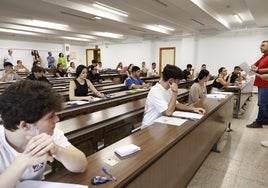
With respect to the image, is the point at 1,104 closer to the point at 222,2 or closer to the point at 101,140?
the point at 101,140

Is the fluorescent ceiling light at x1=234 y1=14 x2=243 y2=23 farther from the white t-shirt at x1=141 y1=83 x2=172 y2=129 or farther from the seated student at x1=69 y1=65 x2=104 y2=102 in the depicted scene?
the white t-shirt at x1=141 y1=83 x2=172 y2=129

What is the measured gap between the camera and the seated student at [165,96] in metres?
2.13

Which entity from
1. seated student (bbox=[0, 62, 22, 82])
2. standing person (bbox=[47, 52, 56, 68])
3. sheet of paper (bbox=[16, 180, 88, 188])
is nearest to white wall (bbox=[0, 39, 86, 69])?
standing person (bbox=[47, 52, 56, 68])

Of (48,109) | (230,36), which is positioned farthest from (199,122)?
(230,36)

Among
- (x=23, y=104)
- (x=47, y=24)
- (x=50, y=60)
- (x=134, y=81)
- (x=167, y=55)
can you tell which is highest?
(x=47, y=24)

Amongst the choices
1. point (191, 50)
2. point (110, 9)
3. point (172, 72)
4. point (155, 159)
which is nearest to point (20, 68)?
point (110, 9)

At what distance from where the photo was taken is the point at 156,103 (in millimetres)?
2141

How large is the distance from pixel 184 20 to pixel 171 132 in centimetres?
695

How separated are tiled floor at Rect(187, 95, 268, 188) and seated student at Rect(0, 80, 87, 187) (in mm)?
1778

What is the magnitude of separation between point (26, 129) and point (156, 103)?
4.71ft

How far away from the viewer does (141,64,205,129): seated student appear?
83.7 inches

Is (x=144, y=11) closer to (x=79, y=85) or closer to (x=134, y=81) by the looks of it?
(x=134, y=81)

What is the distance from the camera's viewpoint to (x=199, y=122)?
204 cm

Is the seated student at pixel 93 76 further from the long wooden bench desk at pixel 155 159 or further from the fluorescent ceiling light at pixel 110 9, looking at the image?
the long wooden bench desk at pixel 155 159
